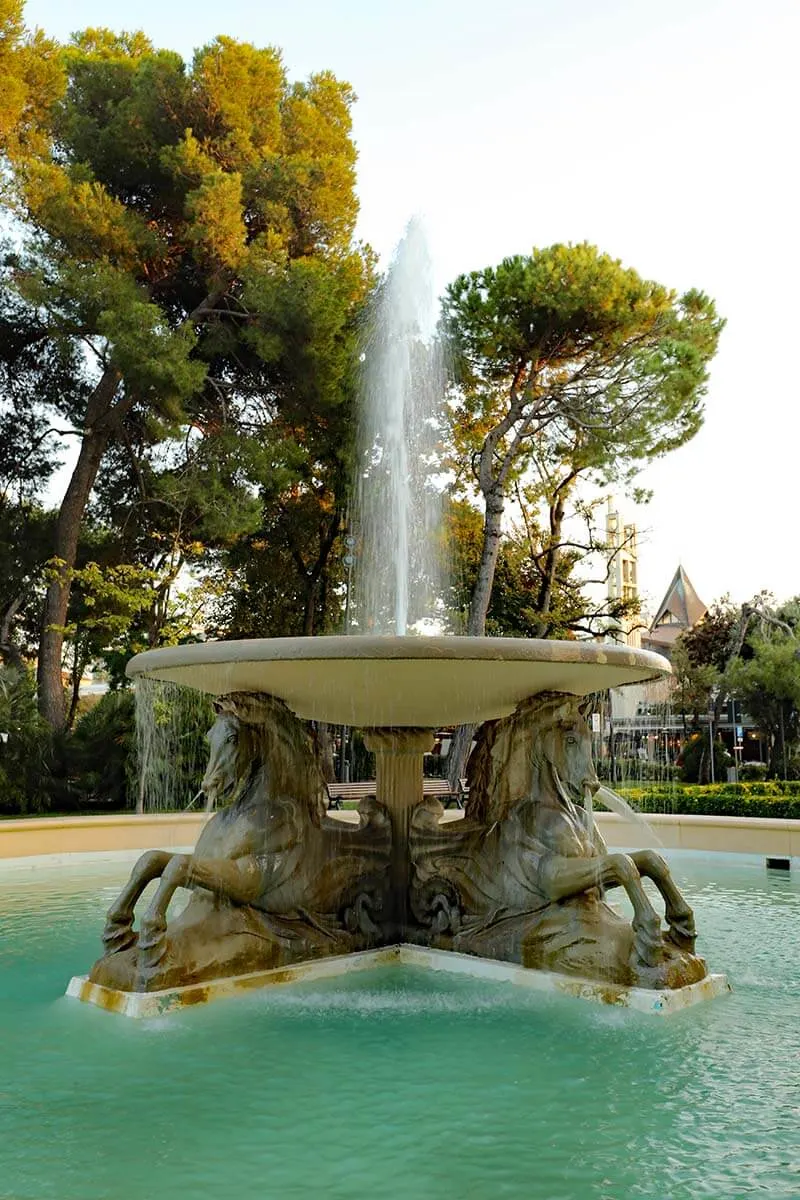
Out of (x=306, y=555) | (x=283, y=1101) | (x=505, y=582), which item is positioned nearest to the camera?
(x=283, y=1101)

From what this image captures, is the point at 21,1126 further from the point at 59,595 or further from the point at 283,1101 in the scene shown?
the point at 59,595

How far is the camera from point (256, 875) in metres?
5.30

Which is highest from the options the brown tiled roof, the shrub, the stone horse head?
the brown tiled roof

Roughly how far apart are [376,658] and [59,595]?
14387 millimetres

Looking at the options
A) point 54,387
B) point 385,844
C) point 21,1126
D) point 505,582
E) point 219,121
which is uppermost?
point 219,121

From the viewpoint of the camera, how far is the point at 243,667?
5.01m

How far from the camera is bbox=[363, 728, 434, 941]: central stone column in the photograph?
20.0 feet

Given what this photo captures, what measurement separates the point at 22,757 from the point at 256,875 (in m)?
10.5

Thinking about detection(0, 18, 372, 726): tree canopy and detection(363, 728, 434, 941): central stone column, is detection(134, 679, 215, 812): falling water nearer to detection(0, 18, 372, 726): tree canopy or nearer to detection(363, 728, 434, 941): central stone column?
detection(0, 18, 372, 726): tree canopy

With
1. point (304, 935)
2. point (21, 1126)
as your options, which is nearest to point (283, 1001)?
point (304, 935)

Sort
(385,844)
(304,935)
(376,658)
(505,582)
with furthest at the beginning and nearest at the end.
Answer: (505,582) → (385,844) → (304,935) → (376,658)

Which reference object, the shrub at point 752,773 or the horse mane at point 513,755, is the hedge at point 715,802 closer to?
the horse mane at point 513,755

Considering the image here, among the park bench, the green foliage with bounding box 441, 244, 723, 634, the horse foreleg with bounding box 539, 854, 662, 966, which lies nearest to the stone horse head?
the horse foreleg with bounding box 539, 854, 662, 966

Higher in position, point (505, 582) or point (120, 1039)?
point (505, 582)
